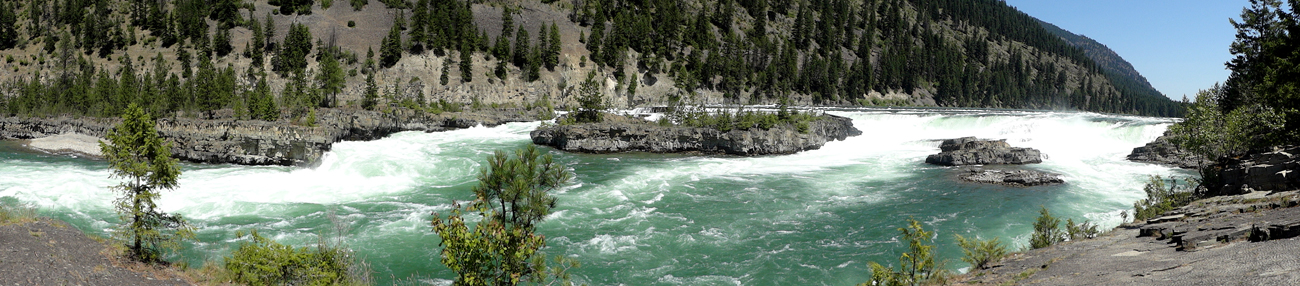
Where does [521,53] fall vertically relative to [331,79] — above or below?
above

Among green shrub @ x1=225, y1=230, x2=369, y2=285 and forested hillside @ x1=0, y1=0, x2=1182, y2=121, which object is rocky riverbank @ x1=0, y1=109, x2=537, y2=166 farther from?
green shrub @ x1=225, y1=230, x2=369, y2=285

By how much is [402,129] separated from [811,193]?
43660mm

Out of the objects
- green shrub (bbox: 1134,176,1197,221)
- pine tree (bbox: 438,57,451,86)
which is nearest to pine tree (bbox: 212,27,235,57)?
pine tree (bbox: 438,57,451,86)

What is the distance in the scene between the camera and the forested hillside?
7569cm

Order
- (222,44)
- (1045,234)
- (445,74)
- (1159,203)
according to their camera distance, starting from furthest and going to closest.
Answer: (222,44)
(445,74)
(1159,203)
(1045,234)

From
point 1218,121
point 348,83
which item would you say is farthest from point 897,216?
point 348,83

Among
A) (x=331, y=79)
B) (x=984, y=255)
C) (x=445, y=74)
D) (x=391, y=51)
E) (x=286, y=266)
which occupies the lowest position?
(x=984, y=255)

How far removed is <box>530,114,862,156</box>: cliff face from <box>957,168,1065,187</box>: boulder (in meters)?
14.9

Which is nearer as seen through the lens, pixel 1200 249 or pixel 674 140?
pixel 1200 249

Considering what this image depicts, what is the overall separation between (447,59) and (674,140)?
60795 mm

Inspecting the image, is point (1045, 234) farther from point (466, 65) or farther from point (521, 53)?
point (521, 53)

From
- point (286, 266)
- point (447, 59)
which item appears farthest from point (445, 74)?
point (286, 266)

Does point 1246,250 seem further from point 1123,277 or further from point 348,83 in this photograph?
point 348,83

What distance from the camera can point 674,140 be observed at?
152ft
